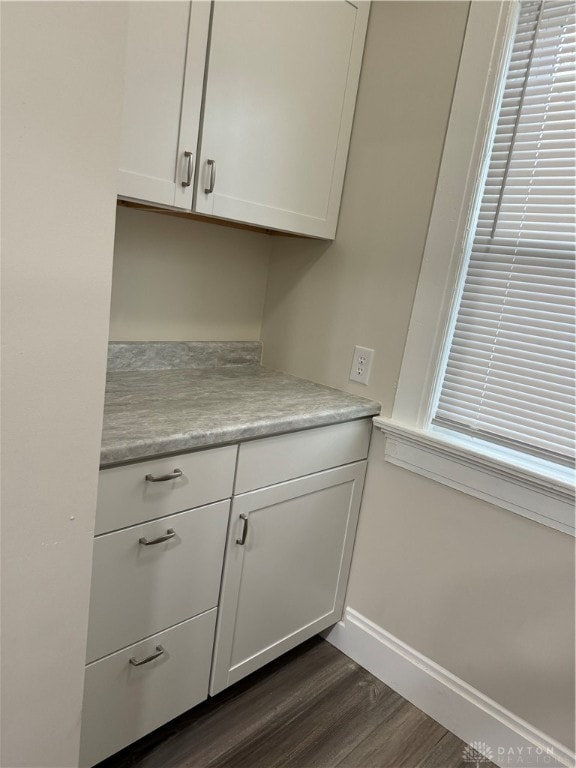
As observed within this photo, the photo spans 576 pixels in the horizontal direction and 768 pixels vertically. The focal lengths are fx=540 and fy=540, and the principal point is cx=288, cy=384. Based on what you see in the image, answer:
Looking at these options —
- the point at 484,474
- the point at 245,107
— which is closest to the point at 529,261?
the point at 484,474

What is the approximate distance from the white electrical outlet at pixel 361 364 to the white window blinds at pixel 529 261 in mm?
321

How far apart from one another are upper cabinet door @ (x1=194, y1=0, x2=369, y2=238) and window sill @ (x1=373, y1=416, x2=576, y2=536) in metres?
0.76

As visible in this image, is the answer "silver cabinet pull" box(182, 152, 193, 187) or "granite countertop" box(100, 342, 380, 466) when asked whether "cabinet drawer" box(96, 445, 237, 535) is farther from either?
"silver cabinet pull" box(182, 152, 193, 187)

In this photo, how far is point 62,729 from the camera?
90cm

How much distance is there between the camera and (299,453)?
1.56 m

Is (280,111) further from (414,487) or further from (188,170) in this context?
(414,487)

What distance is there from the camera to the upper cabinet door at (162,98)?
4.08ft

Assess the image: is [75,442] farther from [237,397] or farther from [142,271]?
[142,271]

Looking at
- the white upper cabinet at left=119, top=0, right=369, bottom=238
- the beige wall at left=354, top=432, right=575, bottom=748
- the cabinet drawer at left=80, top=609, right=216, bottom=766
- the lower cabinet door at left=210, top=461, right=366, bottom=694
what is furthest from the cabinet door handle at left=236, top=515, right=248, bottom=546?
the white upper cabinet at left=119, top=0, right=369, bottom=238

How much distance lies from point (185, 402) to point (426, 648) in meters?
1.10

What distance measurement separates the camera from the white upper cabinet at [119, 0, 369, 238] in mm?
1284

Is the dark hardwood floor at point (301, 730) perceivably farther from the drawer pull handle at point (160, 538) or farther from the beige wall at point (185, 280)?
the beige wall at point (185, 280)

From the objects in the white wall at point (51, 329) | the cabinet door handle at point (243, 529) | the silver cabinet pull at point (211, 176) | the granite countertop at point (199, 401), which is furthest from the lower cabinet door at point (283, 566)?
the silver cabinet pull at point (211, 176)

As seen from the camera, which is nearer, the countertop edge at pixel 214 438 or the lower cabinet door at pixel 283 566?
the countertop edge at pixel 214 438
